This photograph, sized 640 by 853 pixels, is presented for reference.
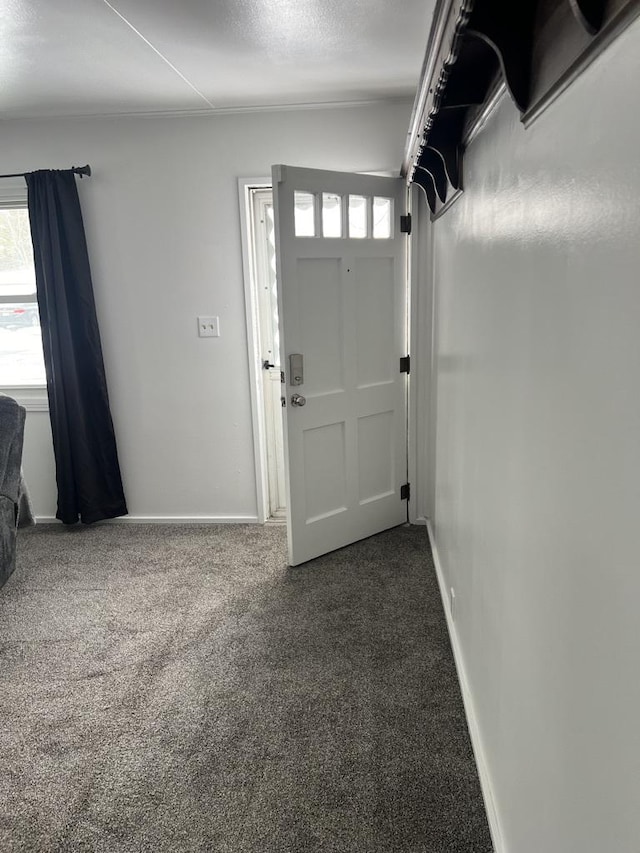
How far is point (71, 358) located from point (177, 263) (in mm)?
835

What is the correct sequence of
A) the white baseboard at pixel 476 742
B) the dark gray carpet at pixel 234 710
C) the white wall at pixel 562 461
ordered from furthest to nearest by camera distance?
the dark gray carpet at pixel 234 710 → the white baseboard at pixel 476 742 → the white wall at pixel 562 461

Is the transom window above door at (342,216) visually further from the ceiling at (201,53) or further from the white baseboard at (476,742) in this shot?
the white baseboard at (476,742)

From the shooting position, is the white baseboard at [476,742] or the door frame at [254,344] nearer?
the white baseboard at [476,742]

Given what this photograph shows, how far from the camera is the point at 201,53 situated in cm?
229

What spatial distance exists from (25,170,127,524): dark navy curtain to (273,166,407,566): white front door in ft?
4.22

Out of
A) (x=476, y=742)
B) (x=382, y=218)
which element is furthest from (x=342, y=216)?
(x=476, y=742)

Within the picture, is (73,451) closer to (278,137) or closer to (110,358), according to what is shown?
(110,358)

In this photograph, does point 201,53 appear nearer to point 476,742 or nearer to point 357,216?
point 357,216

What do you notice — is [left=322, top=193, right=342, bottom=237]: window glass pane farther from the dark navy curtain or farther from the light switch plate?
the dark navy curtain

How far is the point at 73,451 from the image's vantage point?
11.3 feet

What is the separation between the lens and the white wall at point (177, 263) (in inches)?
123

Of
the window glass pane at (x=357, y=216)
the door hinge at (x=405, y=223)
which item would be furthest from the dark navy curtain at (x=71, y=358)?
the door hinge at (x=405, y=223)

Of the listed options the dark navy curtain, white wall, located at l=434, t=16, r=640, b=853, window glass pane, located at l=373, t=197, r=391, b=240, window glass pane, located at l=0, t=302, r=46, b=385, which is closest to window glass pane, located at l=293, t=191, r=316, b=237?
window glass pane, located at l=373, t=197, r=391, b=240

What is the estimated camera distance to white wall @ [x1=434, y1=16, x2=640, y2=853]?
704mm
